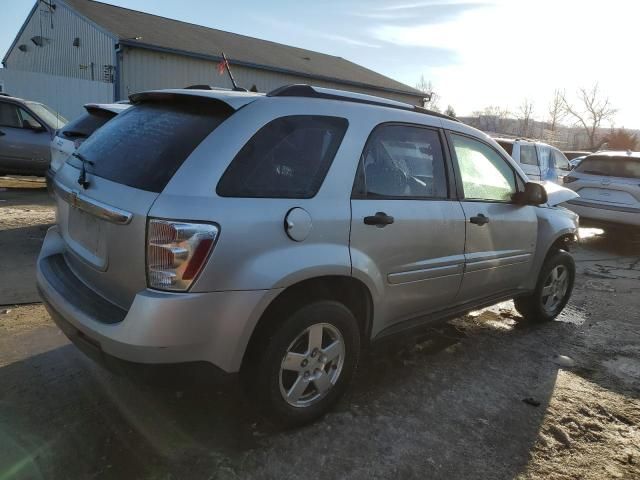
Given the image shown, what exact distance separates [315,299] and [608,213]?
773 centimetres

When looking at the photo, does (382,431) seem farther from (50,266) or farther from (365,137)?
(50,266)

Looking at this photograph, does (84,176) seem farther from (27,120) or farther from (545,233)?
(27,120)

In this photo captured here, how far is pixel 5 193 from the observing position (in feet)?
32.6

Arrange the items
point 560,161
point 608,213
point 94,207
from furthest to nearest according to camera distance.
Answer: point 560,161 → point 608,213 → point 94,207

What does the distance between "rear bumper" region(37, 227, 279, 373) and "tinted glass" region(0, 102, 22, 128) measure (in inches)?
373

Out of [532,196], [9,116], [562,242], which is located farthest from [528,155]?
[9,116]

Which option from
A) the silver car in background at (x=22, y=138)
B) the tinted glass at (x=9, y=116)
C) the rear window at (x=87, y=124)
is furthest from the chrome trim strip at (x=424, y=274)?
the tinted glass at (x=9, y=116)

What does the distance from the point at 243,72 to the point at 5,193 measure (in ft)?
37.7

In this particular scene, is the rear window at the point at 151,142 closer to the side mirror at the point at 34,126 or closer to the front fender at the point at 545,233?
the front fender at the point at 545,233

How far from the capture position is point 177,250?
7.36 feet

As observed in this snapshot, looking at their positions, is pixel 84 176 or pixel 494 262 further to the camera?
pixel 494 262

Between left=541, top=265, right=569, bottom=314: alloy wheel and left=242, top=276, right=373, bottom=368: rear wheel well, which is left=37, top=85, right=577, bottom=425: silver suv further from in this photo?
left=541, top=265, right=569, bottom=314: alloy wheel

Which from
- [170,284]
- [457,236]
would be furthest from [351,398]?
[170,284]

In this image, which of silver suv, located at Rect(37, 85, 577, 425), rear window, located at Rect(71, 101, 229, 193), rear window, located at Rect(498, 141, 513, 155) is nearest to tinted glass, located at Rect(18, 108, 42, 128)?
silver suv, located at Rect(37, 85, 577, 425)
